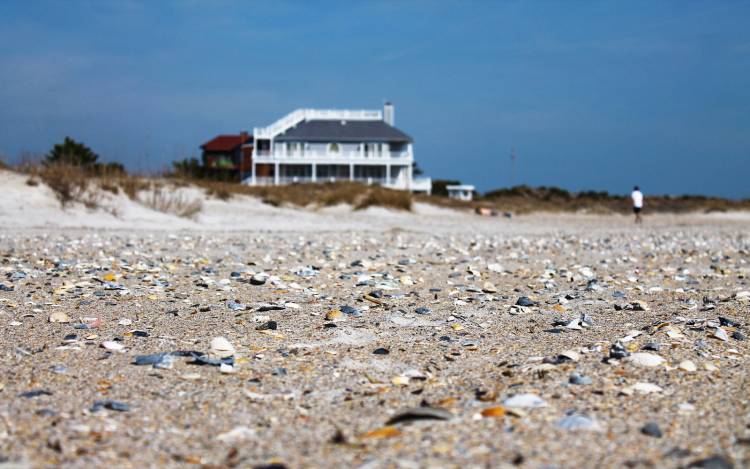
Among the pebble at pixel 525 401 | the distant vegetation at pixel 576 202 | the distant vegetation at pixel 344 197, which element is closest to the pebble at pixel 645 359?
the pebble at pixel 525 401

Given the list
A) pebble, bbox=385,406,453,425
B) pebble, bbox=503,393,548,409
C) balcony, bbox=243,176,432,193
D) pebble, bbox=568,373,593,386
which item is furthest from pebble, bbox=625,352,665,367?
balcony, bbox=243,176,432,193

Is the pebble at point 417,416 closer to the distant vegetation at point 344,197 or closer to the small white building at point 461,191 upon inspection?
the distant vegetation at point 344,197

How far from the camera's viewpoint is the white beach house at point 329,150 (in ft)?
169

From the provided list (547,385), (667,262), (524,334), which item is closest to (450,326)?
(524,334)

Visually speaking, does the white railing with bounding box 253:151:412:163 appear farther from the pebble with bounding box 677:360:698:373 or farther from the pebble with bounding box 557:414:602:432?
the pebble with bounding box 557:414:602:432

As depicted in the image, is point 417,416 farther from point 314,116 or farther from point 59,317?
point 314,116

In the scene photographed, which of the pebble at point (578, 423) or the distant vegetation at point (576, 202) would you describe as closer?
the pebble at point (578, 423)

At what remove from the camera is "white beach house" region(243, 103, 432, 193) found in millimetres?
51625

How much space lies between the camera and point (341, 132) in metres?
53.0

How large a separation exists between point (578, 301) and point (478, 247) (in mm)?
6049

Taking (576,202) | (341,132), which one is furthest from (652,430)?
(341,132)

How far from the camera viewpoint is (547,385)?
137 inches

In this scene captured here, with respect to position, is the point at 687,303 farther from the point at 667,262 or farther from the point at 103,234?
the point at 103,234

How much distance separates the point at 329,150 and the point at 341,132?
177 centimetres
